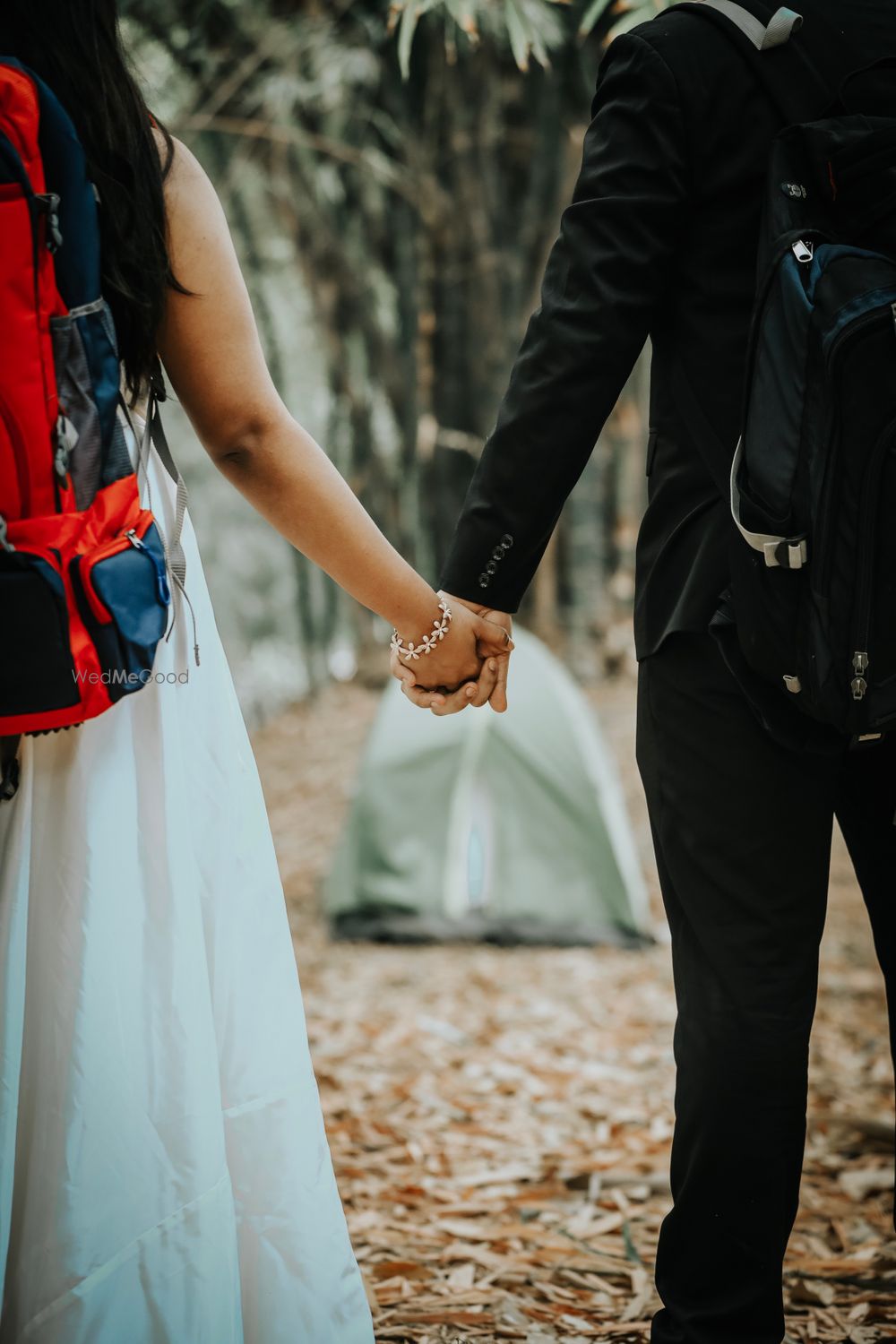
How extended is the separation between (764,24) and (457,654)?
0.87 meters

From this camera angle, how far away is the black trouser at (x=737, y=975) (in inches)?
57.1

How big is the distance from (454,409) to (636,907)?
4017mm

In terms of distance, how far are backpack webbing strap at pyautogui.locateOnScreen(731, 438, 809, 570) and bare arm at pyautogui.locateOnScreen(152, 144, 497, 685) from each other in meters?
0.46

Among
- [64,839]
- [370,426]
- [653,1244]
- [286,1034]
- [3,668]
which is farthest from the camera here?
[370,426]

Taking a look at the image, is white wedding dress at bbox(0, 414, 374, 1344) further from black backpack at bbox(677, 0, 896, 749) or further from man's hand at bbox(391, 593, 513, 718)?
black backpack at bbox(677, 0, 896, 749)

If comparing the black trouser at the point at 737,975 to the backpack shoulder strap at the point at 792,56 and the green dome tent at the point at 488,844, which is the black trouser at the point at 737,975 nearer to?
the backpack shoulder strap at the point at 792,56

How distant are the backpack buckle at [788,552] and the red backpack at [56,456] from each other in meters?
0.65

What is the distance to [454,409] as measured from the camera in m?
7.83

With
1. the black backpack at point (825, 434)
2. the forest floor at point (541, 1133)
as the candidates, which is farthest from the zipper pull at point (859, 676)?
the forest floor at point (541, 1133)

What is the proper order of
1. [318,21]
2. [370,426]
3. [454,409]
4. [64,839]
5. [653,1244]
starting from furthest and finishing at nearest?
[370,426] → [454,409] → [318,21] → [653,1244] → [64,839]

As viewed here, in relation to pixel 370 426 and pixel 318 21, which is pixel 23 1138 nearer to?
pixel 318 21

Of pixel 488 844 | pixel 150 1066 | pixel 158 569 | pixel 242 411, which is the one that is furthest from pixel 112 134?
pixel 488 844

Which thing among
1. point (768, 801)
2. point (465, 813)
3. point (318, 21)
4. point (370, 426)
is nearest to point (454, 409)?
point (370, 426)

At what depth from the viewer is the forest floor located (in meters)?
2.02
